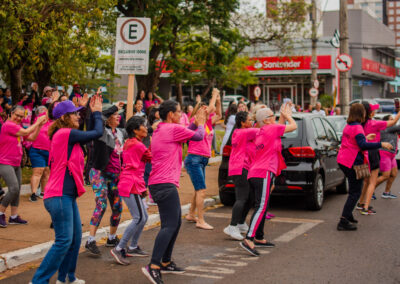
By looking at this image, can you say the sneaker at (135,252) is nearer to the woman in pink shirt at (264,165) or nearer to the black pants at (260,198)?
the woman in pink shirt at (264,165)

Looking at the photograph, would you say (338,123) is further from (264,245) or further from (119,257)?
(119,257)

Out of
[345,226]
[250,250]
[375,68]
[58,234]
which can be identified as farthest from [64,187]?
[375,68]

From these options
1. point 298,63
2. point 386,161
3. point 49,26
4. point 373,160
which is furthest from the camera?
point 298,63

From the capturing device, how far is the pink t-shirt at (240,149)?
7.29 m

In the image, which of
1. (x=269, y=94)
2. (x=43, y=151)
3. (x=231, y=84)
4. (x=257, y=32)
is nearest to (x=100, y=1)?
(x=43, y=151)

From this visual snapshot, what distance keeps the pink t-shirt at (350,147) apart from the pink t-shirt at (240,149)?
1.49 meters

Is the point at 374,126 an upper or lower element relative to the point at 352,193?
upper

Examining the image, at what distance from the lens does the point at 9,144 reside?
769 centimetres

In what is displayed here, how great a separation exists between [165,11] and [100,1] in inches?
167

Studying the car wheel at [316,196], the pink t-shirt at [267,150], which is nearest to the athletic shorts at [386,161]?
the car wheel at [316,196]

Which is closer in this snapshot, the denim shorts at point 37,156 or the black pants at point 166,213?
the black pants at point 166,213

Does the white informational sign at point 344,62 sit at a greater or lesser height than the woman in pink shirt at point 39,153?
greater

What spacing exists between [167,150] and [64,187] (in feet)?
3.64

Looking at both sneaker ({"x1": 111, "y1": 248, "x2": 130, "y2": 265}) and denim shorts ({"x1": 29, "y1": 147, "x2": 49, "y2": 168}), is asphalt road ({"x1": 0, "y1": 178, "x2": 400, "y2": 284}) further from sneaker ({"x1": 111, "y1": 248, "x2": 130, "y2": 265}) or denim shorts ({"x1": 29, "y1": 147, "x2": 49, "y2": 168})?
denim shorts ({"x1": 29, "y1": 147, "x2": 49, "y2": 168})
